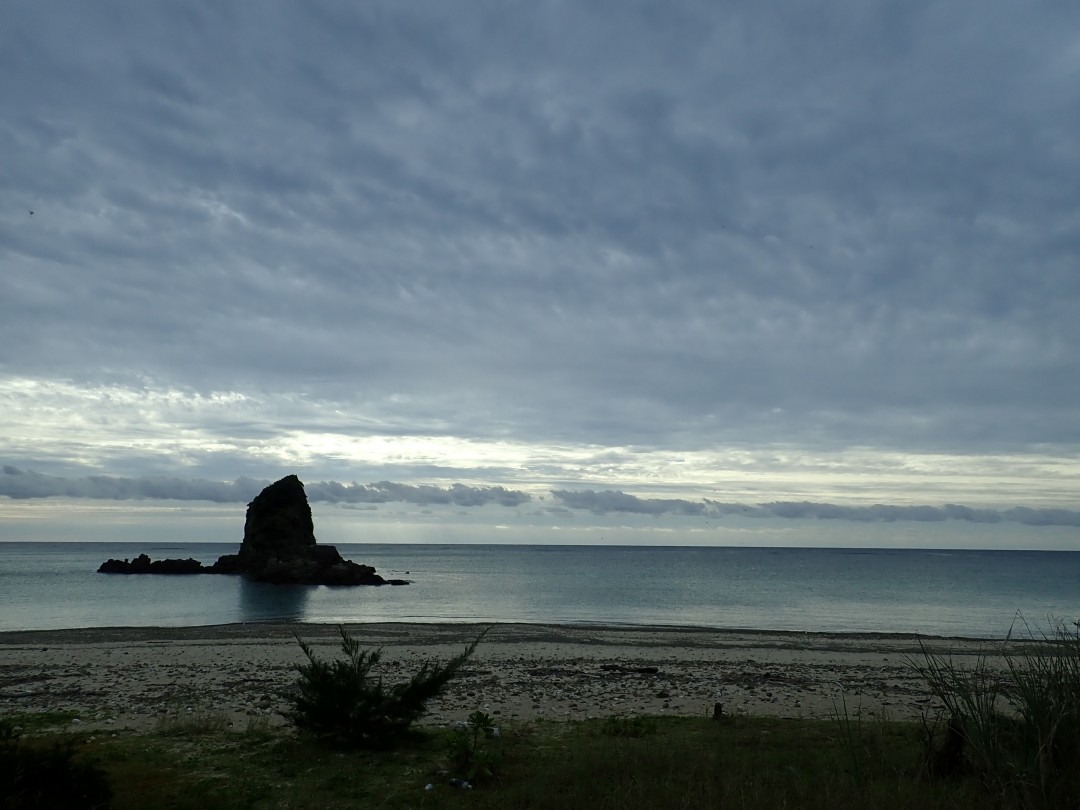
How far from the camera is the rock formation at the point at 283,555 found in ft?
325

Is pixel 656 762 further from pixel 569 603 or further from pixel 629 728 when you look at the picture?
pixel 569 603

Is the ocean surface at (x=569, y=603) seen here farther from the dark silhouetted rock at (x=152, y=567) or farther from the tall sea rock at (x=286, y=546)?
the dark silhouetted rock at (x=152, y=567)

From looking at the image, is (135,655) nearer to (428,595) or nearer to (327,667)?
(327,667)

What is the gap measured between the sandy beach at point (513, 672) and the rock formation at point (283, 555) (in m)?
61.1

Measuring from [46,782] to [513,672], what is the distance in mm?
16024

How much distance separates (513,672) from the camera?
74.6 feet

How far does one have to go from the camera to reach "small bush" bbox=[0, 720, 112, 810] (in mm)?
7601

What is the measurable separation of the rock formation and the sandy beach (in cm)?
6106

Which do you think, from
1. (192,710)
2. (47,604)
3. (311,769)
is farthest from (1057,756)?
(47,604)

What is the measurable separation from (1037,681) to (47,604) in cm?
7216

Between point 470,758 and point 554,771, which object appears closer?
point 554,771

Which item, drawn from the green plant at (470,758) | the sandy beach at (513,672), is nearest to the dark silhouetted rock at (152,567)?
the sandy beach at (513,672)

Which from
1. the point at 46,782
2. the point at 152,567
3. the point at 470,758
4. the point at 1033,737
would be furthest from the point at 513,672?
the point at 152,567

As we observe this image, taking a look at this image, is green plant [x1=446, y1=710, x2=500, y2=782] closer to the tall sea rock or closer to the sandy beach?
the sandy beach
